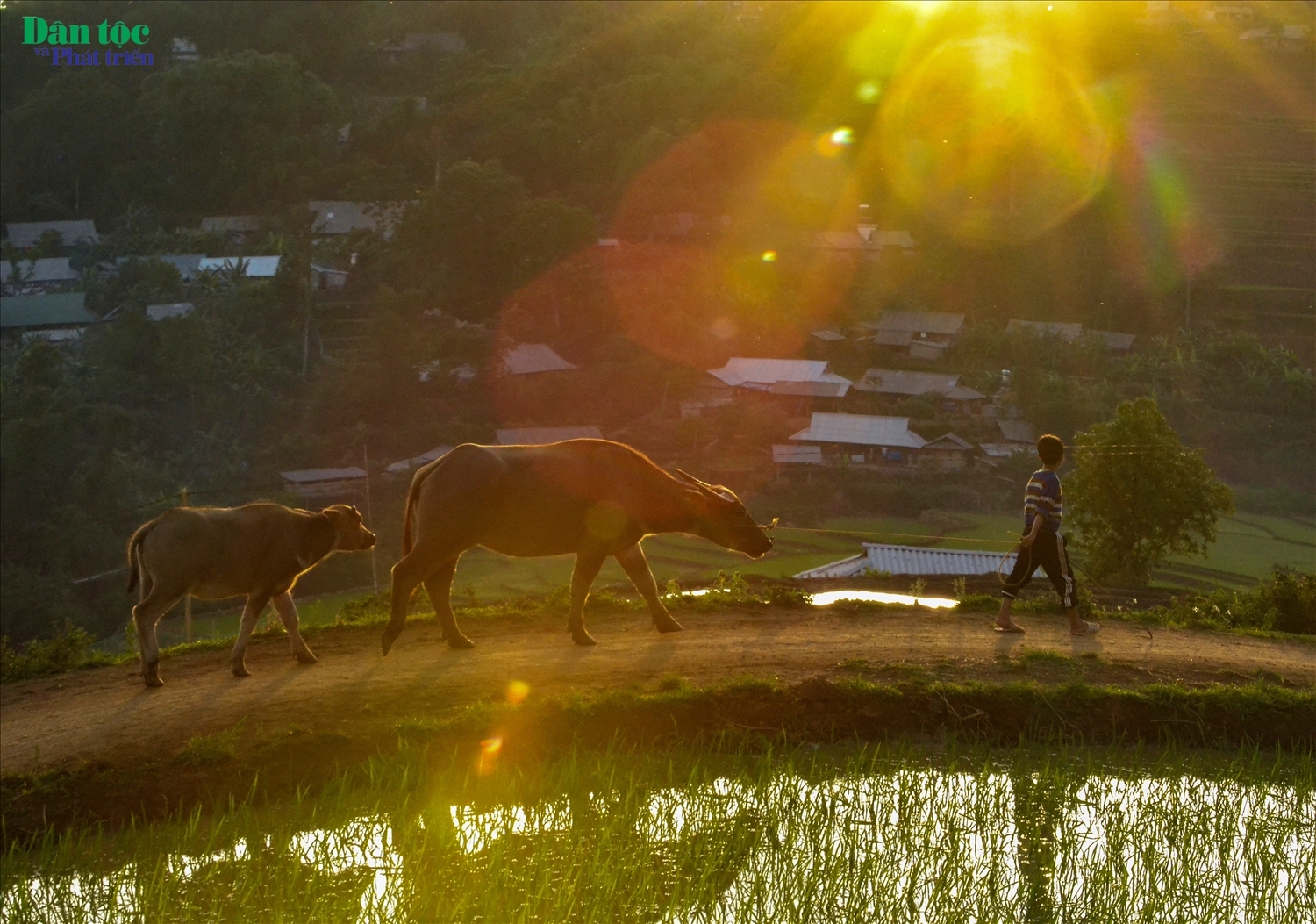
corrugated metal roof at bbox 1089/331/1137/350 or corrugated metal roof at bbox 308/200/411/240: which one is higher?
corrugated metal roof at bbox 308/200/411/240

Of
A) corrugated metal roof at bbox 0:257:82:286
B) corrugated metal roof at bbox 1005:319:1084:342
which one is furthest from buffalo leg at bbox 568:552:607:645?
corrugated metal roof at bbox 0:257:82:286

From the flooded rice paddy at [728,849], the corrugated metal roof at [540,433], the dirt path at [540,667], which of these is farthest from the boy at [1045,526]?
the corrugated metal roof at [540,433]

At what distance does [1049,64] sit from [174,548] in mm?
56499

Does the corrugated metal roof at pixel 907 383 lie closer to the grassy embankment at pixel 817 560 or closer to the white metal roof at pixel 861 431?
the white metal roof at pixel 861 431

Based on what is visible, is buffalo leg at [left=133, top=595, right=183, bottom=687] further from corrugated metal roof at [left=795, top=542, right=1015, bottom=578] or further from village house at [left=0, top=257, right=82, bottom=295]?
village house at [left=0, top=257, right=82, bottom=295]

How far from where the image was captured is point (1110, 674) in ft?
31.8

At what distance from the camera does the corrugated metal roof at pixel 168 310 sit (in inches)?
1895

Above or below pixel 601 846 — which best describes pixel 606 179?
above

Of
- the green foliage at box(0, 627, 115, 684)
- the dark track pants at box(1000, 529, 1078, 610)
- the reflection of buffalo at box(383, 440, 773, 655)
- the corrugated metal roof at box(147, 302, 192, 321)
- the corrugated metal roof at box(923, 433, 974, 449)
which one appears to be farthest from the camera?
the corrugated metal roof at box(147, 302, 192, 321)

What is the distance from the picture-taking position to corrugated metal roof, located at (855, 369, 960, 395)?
41031mm

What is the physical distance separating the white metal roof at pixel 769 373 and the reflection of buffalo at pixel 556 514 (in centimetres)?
3039

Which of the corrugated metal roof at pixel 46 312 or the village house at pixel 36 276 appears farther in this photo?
the village house at pixel 36 276

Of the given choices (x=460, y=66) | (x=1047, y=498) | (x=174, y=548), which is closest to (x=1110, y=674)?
(x=1047, y=498)

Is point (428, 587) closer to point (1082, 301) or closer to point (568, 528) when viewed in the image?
point (568, 528)
